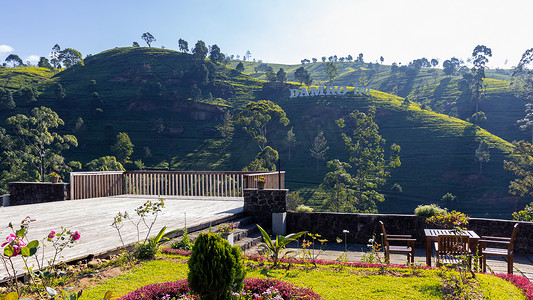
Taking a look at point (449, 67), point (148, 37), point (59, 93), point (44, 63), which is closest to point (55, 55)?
point (44, 63)

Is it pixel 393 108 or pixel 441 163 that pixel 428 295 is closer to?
pixel 441 163

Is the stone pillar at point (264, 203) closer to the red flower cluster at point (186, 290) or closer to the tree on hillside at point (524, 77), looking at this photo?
the red flower cluster at point (186, 290)

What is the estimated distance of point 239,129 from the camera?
68750 mm

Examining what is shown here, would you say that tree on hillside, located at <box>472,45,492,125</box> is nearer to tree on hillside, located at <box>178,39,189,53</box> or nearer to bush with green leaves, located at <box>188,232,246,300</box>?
tree on hillside, located at <box>178,39,189,53</box>

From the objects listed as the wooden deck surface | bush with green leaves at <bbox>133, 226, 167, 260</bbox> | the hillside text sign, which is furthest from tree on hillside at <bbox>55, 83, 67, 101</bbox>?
bush with green leaves at <bbox>133, 226, 167, 260</bbox>

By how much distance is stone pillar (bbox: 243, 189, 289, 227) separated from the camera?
917cm

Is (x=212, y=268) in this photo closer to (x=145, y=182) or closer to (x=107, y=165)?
(x=145, y=182)

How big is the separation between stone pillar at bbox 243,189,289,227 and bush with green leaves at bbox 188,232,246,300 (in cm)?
604

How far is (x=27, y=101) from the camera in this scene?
6250 centimetres

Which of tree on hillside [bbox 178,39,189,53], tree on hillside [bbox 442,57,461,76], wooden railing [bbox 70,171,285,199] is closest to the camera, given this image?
wooden railing [bbox 70,171,285,199]

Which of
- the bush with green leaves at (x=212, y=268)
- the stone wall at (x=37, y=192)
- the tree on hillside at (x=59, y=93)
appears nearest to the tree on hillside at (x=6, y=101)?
the tree on hillside at (x=59, y=93)

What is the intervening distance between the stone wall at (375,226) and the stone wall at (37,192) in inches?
287

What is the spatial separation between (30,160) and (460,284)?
1711 inches

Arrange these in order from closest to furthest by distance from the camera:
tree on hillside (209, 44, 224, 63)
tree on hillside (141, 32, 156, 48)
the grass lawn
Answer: the grass lawn, tree on hillside (209, 44, 224, 63), tree on hillside (141, 32, 156, 48)
